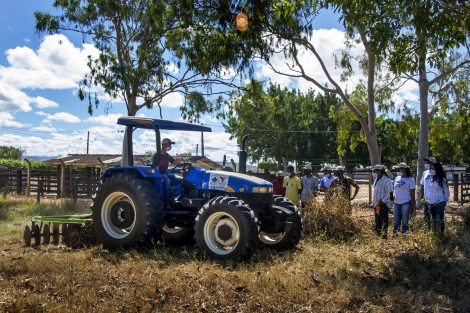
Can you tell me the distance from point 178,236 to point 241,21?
583 centimetres

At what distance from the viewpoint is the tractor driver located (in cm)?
843

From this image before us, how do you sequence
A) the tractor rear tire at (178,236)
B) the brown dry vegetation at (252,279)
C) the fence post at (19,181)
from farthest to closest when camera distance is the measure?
the fence post at (19,181) < the tractor rear tire at (178,236) < the brown dry vegetation at (252,279)

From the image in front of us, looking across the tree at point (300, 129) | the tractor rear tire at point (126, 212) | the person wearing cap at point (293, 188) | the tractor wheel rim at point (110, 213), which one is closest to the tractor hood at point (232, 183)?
the tractor rear tire at point (126, 212)

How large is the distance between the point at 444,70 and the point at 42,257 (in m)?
16.5

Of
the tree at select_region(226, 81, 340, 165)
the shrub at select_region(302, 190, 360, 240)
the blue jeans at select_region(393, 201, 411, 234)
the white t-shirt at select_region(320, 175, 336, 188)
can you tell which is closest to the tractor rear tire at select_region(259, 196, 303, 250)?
the shrub at select_region(302, 190, 360, 240)

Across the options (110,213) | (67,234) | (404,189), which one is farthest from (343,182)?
(67,234)

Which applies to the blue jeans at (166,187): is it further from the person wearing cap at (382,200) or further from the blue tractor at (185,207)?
the person wearing cap at (382,200)

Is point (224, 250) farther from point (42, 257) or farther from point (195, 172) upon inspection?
point (42, 257)

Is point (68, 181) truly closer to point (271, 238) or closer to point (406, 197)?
point (271, 238)

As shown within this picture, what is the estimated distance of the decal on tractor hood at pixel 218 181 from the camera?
804 cm

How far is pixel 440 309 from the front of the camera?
5.32 m

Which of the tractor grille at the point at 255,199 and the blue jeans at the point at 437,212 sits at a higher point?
the tractor grille at the point at 255,199

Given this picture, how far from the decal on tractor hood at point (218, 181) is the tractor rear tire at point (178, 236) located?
1.00m

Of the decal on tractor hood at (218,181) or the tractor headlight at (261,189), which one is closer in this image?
the tractor headlight at (261,189)
